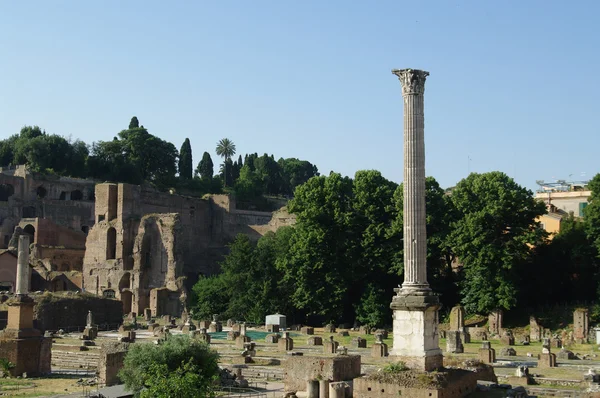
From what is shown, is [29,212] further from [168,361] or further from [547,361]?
[547,361]

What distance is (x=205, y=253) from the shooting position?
70.5m

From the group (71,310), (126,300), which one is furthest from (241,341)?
(126,300)

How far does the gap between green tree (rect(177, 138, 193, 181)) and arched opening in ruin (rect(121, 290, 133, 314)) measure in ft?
96.4

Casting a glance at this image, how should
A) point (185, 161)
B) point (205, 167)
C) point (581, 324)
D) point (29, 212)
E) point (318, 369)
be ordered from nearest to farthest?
point (318, 369) < point (581, 324) < point (29, 212) < point (185, 161) < point (205, 167)

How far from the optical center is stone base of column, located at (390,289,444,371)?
2011 cm

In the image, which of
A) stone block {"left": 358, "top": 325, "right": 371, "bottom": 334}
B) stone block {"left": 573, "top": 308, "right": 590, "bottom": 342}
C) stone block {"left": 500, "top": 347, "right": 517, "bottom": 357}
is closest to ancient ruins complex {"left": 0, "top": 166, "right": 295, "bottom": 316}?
stone block {"left": 358, "top": 325, "right": 371, "bottom": 334}

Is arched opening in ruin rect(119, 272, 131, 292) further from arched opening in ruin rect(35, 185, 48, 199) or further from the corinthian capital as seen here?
the corinthian capital

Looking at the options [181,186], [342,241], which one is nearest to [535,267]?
[342,241]

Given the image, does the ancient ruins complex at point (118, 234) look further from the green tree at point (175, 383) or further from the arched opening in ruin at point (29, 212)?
the green tree at point (175, 383)

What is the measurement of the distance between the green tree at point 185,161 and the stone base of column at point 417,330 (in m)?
69.3

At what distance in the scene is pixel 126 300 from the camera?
5981 cm

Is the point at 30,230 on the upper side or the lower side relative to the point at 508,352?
upper

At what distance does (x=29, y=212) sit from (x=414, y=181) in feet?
184

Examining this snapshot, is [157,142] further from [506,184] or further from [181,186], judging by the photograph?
[506,184]
